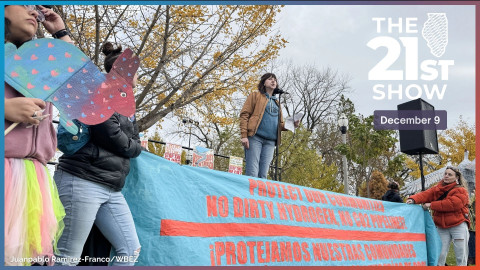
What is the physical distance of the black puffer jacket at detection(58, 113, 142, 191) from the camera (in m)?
2.81

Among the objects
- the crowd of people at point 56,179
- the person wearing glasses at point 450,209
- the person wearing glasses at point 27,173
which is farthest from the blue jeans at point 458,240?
the person wearing glasses at point 27,173

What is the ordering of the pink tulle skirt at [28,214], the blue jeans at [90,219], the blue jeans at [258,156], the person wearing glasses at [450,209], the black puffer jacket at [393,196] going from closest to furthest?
the pink tulle skirt at [28,214] < the blue jeans at [90,219] < the blue jeans at [258,156] < the person wearing glasses at [450,209] < the black puffer jacket at [393,196]

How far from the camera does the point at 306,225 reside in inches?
174

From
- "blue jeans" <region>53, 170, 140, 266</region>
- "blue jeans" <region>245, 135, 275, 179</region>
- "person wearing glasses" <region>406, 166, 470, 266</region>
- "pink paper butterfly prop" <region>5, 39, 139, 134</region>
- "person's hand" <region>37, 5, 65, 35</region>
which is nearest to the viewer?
"pink paper butterfly prop" <region>5, 39, 139, 134</region>

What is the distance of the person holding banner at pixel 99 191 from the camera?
Answer: 8.95ft

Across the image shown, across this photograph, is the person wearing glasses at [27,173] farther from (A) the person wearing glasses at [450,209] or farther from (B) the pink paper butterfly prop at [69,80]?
(A) the person wearing glasses at [450,209]

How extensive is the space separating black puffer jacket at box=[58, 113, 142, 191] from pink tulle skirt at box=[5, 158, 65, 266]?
50 cm

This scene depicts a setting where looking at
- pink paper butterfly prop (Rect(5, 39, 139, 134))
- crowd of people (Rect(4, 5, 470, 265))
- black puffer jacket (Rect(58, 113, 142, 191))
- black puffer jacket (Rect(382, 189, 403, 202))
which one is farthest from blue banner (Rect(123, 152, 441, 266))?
black puffer jacket (Rect(382, 189, 403, 202))

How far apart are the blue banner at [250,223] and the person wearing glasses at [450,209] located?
2.28 ft

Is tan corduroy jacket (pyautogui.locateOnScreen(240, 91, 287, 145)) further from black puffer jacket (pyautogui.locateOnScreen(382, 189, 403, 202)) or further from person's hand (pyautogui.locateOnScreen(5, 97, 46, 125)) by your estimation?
person's hand (pyautogui.locateOnScreen(5, 97, 46, 125))

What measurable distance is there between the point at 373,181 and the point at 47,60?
18.5 m

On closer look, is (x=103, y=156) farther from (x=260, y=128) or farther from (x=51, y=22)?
(x=260, y=128)

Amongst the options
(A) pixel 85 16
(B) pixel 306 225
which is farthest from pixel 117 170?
(A) pixel 85 16

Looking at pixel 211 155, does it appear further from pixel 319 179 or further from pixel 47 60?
pixel 319 179
